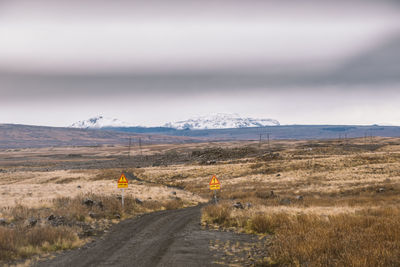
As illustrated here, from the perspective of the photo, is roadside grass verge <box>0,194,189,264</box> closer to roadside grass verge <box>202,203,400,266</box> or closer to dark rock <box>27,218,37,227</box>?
dark rock <box>27,218,37,227</box>

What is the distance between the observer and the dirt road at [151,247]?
411 inches

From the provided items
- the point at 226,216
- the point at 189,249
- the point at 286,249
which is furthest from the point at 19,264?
the point at 226,216

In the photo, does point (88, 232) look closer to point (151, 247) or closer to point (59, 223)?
point (59, 223)

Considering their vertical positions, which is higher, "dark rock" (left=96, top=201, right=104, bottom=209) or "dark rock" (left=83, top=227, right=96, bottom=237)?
"dark rock" (left=83, top=227, right=96, bottom=237)

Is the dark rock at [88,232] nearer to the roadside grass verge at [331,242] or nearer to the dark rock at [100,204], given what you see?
the dark rock at [100,204]

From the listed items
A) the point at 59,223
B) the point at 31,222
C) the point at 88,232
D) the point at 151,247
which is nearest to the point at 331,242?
the point at 151,247

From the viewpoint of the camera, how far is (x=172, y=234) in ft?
48.7

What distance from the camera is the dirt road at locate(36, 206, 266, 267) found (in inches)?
411

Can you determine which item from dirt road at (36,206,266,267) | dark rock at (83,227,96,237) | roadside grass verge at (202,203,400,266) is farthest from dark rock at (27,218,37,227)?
roadside grass verge at (202,203,400,266)

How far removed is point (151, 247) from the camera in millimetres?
12227

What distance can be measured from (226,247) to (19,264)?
6.95 m

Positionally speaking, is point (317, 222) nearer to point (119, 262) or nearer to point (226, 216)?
point (226, 216)

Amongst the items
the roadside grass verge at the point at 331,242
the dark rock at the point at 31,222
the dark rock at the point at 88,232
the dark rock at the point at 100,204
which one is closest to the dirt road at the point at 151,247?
the dark rock at the point at 88,232

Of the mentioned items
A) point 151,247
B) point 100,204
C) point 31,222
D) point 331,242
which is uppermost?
point 331,242
